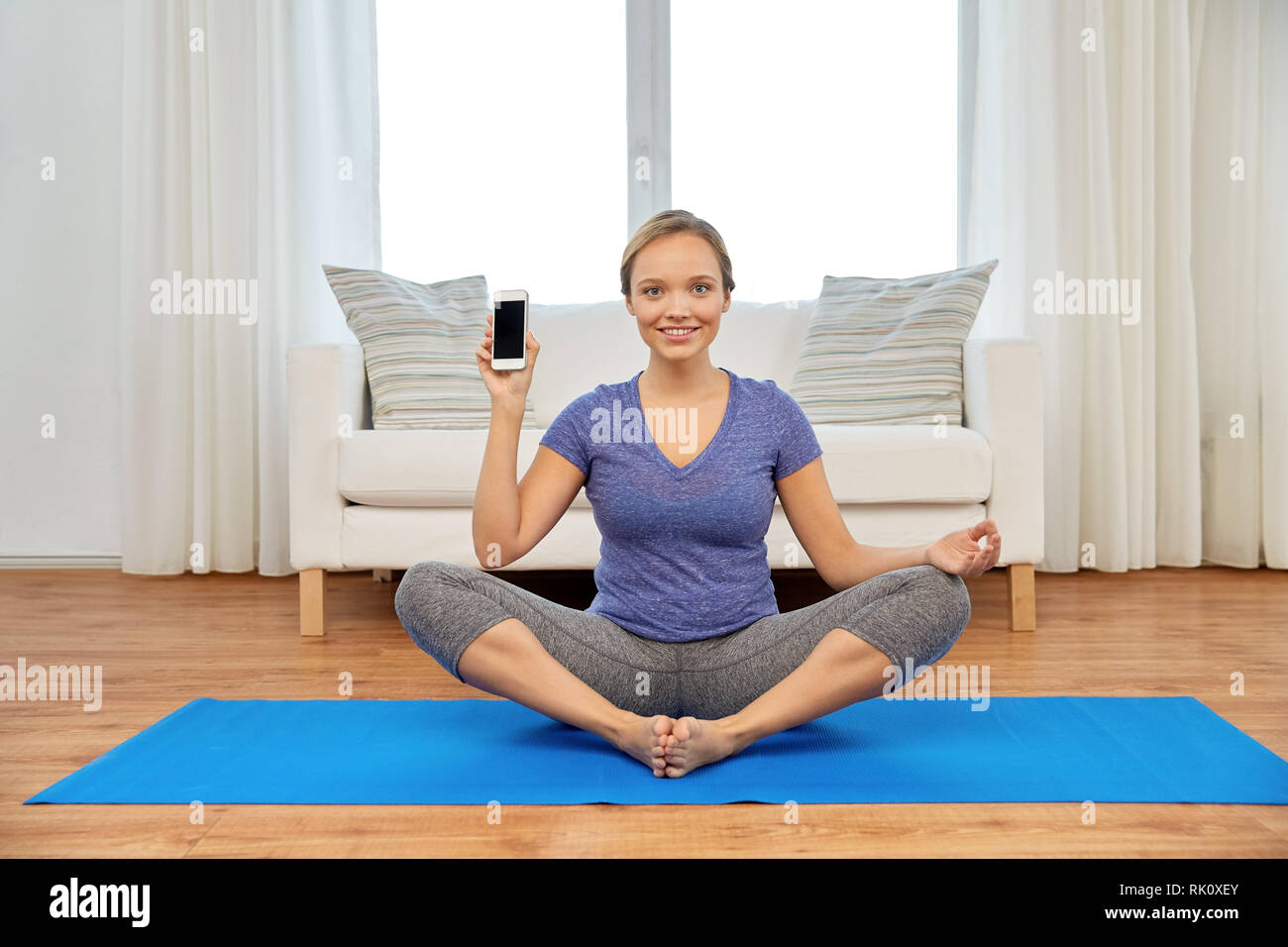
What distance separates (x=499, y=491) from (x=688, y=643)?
0.34 metres

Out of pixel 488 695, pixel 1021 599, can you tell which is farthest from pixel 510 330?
pixel 1021 599

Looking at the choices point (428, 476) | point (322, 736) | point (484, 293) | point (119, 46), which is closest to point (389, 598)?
point (428, 476)

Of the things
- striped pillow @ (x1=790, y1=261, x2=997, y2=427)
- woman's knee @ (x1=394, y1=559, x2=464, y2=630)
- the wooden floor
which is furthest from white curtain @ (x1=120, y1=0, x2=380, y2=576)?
woman's knee @ (x1=394, y1=559, x2=464, y2=630)

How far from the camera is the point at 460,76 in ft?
11.9

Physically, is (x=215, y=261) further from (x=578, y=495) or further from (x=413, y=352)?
(x=578, y=495)

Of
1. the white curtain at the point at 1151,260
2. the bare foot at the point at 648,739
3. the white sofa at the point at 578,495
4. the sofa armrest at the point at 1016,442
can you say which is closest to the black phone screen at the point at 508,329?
the bare foot at the point at 648,739

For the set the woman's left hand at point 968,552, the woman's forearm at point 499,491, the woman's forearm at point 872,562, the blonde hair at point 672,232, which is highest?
the blonde hair at point 672,232

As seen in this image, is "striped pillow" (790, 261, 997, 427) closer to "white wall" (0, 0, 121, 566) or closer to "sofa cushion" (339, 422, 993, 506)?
"sofa cushion" (339, 422, 993, 506)

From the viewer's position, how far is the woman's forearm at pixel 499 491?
144cm

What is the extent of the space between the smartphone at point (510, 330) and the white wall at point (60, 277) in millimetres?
2644

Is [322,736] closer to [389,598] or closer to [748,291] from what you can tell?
[389,598]

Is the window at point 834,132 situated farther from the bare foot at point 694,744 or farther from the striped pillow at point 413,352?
the bare foot at point 694,744

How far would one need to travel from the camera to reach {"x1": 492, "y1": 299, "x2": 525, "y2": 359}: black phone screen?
144cm

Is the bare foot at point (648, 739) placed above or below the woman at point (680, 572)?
below
